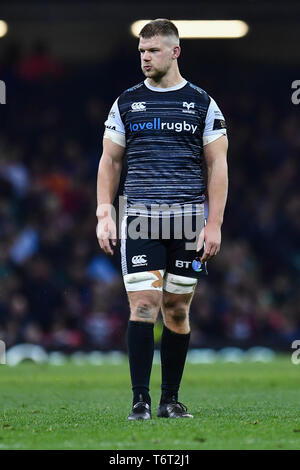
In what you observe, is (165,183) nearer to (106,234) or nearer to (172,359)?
(106,234)

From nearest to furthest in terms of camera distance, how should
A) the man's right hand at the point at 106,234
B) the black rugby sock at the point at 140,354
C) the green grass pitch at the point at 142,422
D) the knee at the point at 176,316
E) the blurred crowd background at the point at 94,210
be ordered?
the green grass pitch at the point at 142,422 → the black rugby sock at the point at 140,354 → the man's right hand at the point at 106,234 → the knee at the point at 176,316 → the blurred crowd background at the point at 94,210

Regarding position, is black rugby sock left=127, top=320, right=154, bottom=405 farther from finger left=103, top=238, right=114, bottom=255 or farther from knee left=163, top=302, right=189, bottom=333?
finger left=103, top=238, right=114, bottom=255

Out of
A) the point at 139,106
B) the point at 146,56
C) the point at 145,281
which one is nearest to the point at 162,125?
the point at 139,106

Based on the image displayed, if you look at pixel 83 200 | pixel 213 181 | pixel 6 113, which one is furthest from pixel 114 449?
pixel 6 113

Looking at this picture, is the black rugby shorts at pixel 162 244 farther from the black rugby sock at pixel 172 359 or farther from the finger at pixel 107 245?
the black rugby sock at pixel 172 359

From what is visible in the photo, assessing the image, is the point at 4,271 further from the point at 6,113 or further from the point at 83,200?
the point at 6,113

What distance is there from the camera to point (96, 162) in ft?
66.8

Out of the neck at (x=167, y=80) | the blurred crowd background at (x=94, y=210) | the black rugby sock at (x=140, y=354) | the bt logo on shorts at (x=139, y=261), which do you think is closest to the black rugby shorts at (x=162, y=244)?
the bt logo on shorts at (x=139, y=261)

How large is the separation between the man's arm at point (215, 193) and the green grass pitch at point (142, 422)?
108 centimetres

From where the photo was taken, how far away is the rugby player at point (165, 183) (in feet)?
22.6

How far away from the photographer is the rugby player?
6.89 meters

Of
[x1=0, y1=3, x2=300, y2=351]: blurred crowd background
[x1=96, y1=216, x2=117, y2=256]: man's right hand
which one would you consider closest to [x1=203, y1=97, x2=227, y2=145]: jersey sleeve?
[x1=96, y1=216, x2=117, y2=256]: man's right hand

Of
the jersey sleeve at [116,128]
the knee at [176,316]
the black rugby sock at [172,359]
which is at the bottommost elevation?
the black rugby sock at [172,359]

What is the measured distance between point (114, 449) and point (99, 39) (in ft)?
55.5
